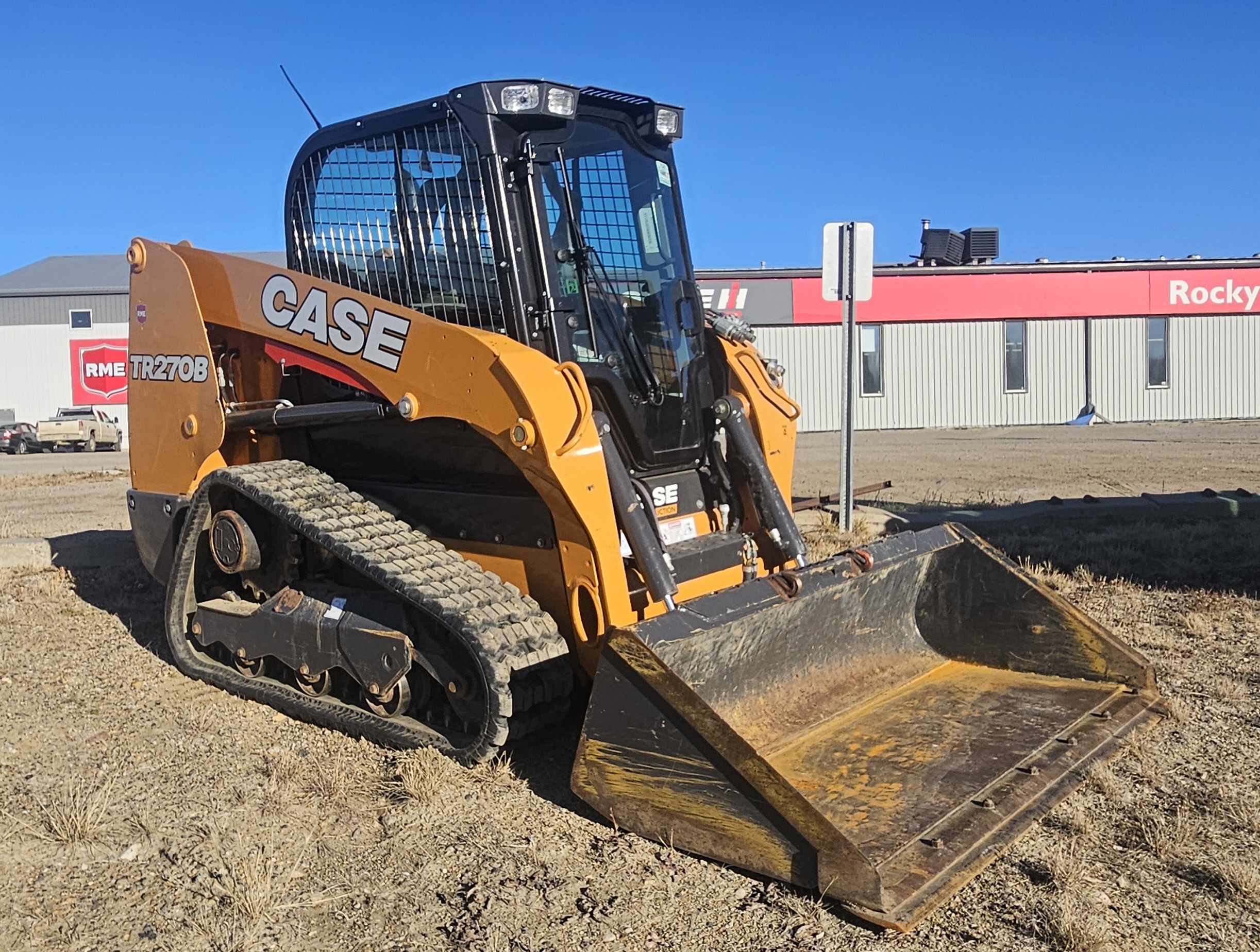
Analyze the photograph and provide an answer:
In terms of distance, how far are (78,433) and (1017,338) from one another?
24651 mm

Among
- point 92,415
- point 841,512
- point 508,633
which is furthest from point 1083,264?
point 508,633

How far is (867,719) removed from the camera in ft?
15.0

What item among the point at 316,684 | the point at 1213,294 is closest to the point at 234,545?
the point at 316,684

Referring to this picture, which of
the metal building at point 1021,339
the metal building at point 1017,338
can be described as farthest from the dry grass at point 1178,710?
the metal building at point 1017,338

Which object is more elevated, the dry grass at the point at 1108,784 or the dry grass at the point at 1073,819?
the dry grass at the point at 1108,784

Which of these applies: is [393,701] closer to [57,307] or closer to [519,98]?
[519,98]

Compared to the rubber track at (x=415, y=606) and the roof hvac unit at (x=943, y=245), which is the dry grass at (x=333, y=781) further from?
the roof hvac unit at (x=943, y=245)

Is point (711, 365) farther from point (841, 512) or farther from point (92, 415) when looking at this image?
point (92, 415)

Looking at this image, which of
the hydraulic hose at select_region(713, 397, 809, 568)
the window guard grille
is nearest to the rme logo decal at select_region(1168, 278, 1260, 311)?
the hydraulic hose at select_region(713, 397, 809, 568)

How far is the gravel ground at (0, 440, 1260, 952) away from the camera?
3.11 m

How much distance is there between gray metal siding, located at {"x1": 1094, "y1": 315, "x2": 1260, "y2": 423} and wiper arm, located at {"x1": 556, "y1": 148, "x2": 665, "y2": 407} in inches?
1073

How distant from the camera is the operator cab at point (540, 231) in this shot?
4.73 metres

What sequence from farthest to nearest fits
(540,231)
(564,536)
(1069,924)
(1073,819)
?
(540,231)
(564,536)
(1073,819)
(1069,924)

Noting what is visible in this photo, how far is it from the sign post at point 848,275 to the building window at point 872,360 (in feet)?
66.7
